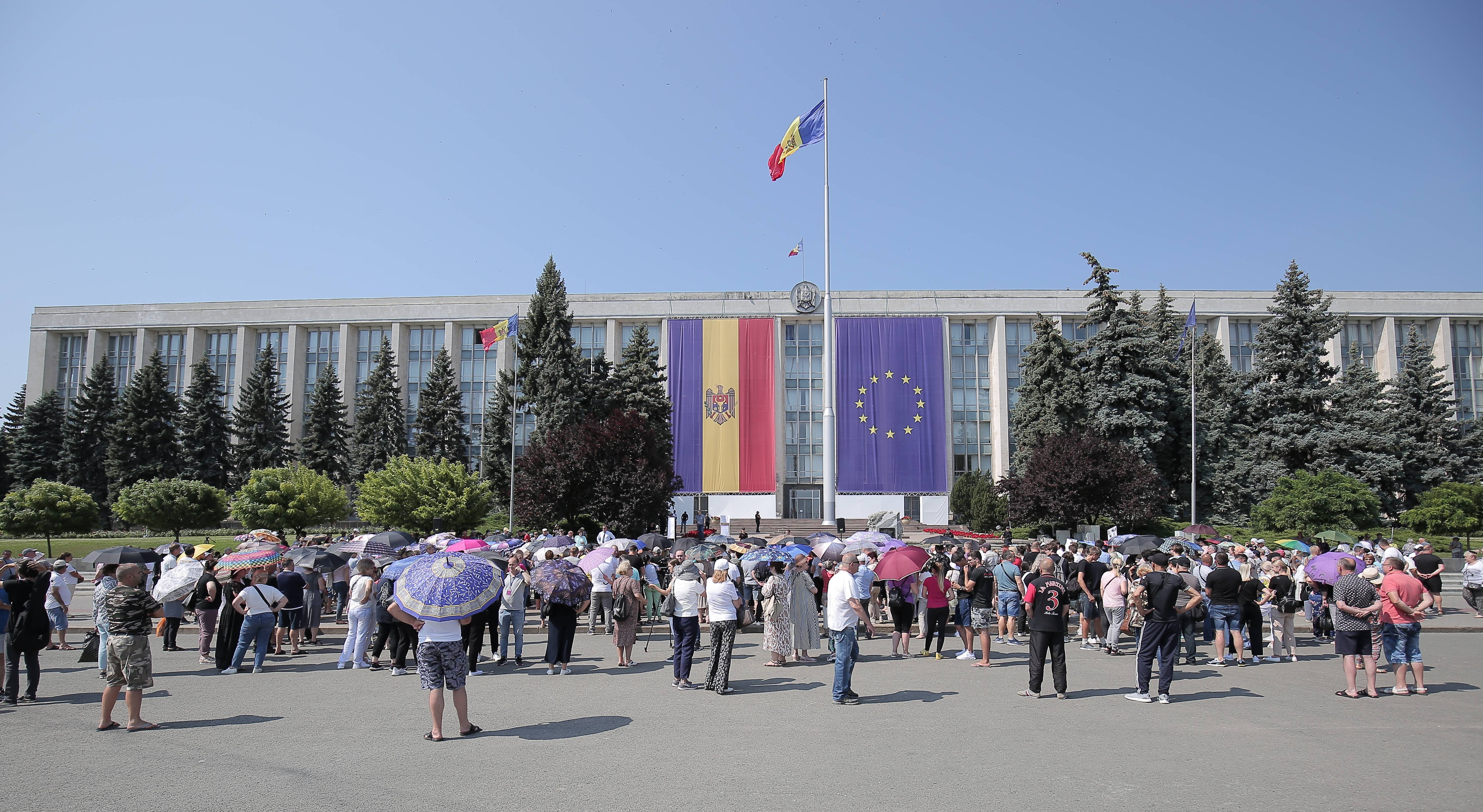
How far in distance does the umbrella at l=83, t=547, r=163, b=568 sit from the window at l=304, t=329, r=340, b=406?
57778mm

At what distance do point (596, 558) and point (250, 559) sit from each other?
16.7 feet

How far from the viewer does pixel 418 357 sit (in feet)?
231

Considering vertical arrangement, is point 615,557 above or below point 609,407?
below

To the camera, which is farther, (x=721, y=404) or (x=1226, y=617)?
(x=721, y=404)

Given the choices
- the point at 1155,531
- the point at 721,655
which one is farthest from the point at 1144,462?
the point at 721,655

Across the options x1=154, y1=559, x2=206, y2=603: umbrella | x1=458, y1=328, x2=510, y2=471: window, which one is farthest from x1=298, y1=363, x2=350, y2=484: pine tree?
x1=154, y1=559, x2=206, y2=603: umbrella

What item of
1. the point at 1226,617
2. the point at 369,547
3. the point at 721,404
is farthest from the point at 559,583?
the point at 721,404

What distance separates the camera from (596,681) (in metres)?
11.2

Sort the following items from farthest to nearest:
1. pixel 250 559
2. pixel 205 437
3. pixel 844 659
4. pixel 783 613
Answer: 1. pixel 205 437
2. pixel 783 613
3. pixel 250 559
4. pixel 844 659

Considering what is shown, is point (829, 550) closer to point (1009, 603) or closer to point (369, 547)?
point (1009, 603)

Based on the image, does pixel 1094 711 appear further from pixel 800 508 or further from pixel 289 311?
pixel 289 311

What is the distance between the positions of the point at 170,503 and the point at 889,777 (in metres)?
44.8

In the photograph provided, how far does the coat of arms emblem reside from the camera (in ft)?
208

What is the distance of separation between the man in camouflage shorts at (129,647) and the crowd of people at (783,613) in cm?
2
